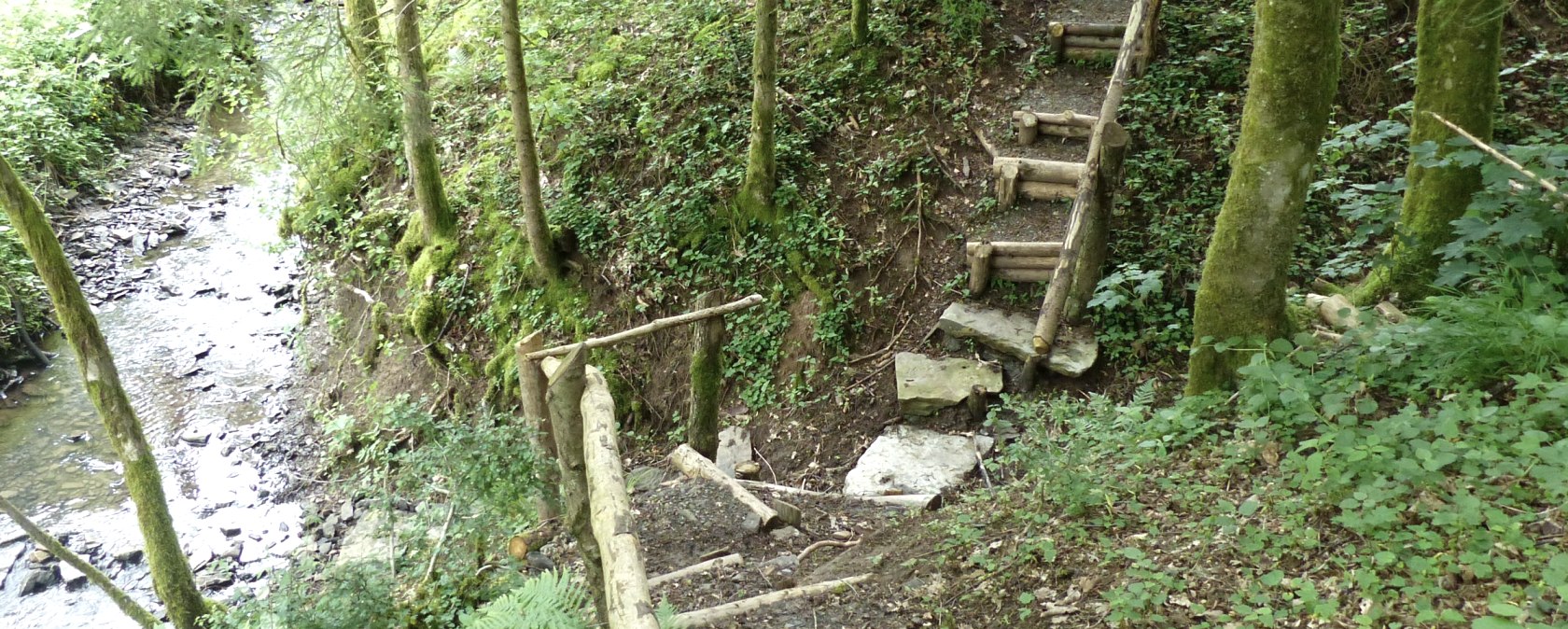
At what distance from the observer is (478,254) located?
33.0ft

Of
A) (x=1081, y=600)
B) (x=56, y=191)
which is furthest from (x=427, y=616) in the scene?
(x=56, y=191)

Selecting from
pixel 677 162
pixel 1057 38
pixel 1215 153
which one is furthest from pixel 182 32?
pixel 1215 153

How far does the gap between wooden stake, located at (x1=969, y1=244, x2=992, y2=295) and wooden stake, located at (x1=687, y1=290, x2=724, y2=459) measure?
2.10 metres

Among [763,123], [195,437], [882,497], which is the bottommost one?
[195,437]

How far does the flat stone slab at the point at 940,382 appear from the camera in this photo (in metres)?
6.79

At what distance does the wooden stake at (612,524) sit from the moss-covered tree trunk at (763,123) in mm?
4129

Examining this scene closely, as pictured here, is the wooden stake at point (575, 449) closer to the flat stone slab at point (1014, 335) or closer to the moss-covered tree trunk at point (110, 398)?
the flat stone slab at point (1014, 335)

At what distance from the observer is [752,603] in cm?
431

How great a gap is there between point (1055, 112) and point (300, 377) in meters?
9.52

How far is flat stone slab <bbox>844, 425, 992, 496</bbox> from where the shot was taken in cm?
622

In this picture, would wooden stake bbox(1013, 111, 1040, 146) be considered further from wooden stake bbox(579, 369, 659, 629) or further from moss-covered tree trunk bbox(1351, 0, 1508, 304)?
wooden stake bbox(579, 369, 659, 629)

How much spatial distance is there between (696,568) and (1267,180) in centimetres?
358

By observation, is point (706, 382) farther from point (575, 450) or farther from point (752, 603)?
point (752, 603)

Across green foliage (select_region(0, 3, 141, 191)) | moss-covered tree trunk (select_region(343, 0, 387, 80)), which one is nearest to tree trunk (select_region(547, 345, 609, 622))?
moss-covered tree trunk (select_region(343, 0, 387, 80))
